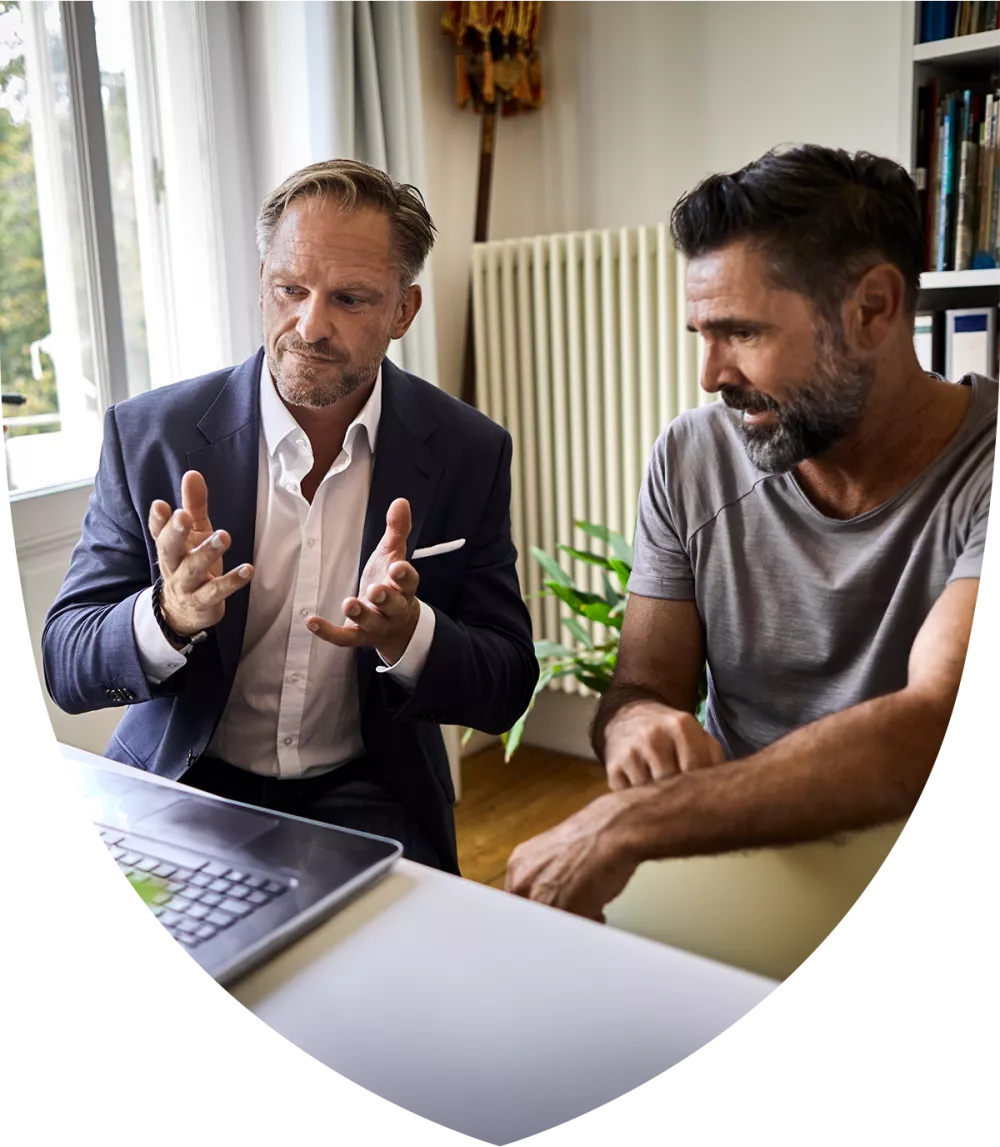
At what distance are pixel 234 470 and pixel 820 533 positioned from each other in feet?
0.81

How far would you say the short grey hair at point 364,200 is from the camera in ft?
1.24

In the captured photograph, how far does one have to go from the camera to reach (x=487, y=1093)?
30 centimetres

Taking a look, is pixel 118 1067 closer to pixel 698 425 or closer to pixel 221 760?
pixel 221 760

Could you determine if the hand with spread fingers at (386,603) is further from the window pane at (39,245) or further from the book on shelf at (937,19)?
the book on shelf at (937,19)

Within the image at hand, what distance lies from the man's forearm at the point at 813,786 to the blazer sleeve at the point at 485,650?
0.58 ft

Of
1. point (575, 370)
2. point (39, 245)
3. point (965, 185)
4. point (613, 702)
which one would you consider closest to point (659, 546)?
point (613, 702)

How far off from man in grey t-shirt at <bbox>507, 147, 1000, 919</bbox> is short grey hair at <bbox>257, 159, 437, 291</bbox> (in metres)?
0.12

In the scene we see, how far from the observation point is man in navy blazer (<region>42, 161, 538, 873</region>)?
1.26ft

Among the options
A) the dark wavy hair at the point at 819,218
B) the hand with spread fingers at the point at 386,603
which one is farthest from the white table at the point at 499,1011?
the dark wavy hair at the point at 819,218

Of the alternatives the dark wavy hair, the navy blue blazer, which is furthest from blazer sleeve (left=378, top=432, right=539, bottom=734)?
the dark wavy hair

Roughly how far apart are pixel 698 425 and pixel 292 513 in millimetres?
177

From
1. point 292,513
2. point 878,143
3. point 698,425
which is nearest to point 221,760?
point 292,513

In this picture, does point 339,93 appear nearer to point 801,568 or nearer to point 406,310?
point 406,310

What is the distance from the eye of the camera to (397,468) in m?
0.44
